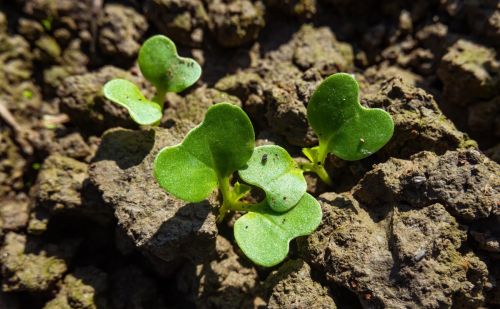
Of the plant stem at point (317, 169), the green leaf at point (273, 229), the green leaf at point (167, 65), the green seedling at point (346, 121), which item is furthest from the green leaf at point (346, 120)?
the green leaf at point (167, 65)

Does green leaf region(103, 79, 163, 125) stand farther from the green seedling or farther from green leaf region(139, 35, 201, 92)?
the green seedling

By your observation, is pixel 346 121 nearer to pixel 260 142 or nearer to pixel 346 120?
pixel 346 120

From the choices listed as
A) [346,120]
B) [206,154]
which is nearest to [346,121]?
[346,120]

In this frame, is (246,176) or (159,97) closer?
(246,176)

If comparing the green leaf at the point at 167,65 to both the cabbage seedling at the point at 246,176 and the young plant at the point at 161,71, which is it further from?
the cabbage seedling at the point at 246,176

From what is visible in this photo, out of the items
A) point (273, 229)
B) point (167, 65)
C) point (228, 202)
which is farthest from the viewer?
point (167, 65)

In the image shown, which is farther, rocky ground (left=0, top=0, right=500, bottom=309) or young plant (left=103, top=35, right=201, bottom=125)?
young plant (left=103, top=35, right=201, bottom=125)

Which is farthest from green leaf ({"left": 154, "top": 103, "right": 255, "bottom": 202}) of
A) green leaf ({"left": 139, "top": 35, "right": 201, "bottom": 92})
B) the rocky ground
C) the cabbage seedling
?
green leaf ({"left": 139, "top": 35, "right": 201, "bottom": 92})
